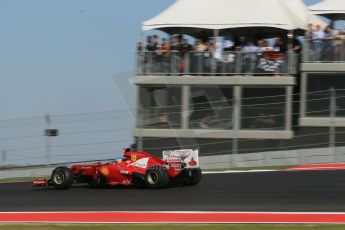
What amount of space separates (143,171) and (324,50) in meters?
7.84

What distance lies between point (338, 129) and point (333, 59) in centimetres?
263

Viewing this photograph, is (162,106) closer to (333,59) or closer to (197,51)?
(197,51)

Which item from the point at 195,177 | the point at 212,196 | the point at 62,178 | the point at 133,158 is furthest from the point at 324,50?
the point at 62,178

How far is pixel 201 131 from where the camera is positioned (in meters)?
16.6

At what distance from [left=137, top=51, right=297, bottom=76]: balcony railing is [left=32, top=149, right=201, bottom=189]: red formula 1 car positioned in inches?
256

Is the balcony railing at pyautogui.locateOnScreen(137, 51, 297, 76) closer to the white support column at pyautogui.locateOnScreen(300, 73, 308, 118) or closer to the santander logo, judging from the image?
the white support column at pyautogui.locateOnScreen(300, 73, 308, 118)

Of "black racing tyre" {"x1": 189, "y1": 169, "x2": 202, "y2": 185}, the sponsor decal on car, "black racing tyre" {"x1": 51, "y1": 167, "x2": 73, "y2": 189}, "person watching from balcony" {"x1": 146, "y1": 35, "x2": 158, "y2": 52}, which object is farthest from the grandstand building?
the sponsor decal on car

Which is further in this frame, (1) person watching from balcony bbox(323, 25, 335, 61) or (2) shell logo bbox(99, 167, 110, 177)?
(1) person watching from balcony bbox(323, 25, 335, 61)

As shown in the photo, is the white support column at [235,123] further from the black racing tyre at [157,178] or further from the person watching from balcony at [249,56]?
the black racing tyre at [157,178]

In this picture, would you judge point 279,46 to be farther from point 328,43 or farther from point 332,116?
point 332,116

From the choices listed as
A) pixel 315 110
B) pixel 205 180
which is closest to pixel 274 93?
pixel 315 110

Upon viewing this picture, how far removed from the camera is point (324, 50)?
57.4ft

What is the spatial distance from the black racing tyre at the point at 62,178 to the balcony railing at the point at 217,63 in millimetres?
7121

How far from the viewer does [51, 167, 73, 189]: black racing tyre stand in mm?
11703
